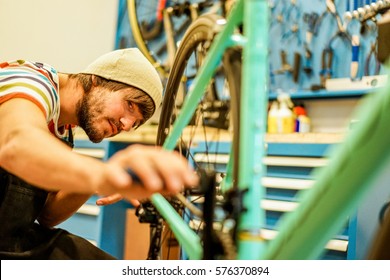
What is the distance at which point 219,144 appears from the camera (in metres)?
1.38

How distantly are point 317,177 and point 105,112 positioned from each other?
23.8 inches

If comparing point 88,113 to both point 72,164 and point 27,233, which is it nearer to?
point 27,233

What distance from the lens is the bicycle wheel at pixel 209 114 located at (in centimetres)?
55

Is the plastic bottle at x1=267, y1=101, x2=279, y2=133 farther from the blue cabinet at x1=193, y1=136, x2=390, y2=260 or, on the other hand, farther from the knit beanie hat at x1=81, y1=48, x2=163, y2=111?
the knit beanie hat at x1=81, y1=48, x2=163, y2=111

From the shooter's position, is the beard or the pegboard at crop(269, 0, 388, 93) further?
the pegboard at crop(269, 0, 388, 93)

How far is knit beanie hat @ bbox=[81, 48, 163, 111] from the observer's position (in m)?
0.87

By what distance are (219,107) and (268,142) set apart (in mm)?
328

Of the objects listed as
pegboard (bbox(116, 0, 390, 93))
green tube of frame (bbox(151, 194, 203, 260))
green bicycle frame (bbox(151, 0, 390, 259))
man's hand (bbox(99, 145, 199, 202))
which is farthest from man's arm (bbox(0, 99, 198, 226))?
pegboard (bbox(116, 0, 390, 93))

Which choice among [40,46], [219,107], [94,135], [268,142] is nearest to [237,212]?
[94,135]

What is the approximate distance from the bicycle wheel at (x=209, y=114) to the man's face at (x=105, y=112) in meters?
0.19

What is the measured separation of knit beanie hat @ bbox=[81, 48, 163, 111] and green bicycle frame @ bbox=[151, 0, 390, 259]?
0.73ft

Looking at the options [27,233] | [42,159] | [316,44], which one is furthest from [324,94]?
[42,159]

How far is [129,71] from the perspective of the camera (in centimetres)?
87

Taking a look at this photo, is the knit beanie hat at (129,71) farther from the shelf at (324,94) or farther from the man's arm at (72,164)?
the shelf at (324,94)
